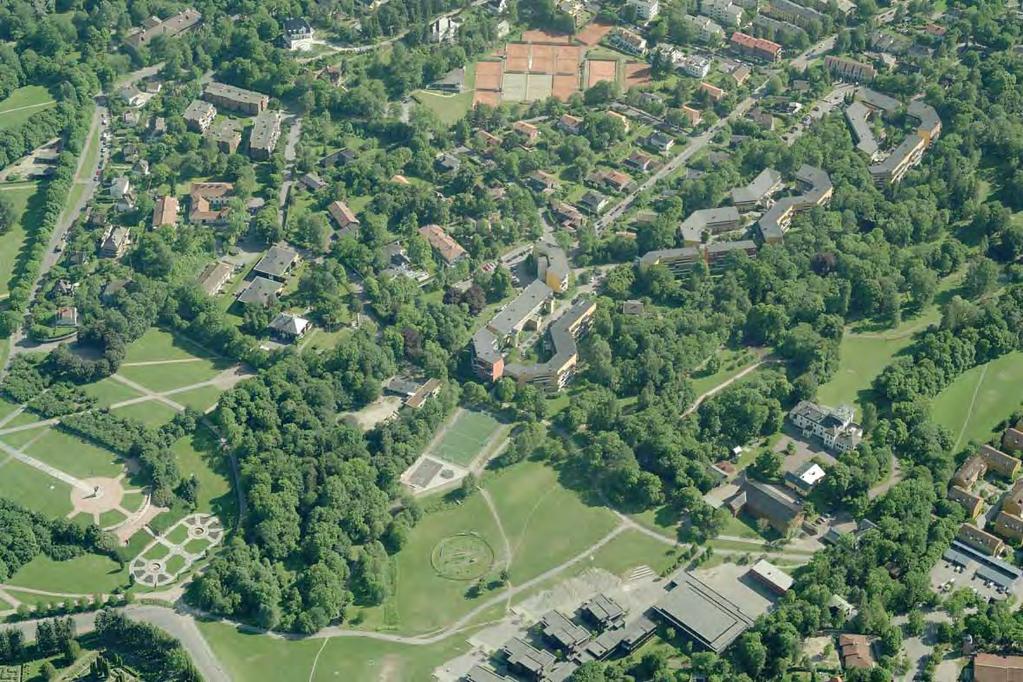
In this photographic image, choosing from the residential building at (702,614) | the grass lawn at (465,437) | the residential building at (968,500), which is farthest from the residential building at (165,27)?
the residential building at (968,500)

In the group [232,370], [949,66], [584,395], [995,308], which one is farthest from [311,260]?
[949,66]

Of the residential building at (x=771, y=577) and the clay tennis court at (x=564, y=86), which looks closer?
the residential building at (x=771, y=577)

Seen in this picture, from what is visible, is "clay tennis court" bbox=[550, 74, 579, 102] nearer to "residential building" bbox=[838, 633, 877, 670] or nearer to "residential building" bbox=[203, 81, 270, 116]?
"residential building" bbox=[203, 81, 270, 116]

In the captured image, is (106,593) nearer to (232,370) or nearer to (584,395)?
(232,370)

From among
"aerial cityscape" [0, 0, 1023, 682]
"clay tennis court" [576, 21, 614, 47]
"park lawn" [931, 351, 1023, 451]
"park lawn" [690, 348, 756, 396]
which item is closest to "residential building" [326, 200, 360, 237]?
"aerial cityscape" [0, 0, 1023, 682]

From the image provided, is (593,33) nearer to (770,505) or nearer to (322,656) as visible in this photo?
(770,505)

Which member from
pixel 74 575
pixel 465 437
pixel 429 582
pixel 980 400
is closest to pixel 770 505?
pixel 980 400

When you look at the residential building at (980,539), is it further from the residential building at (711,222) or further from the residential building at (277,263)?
the residential building at (277,263)
